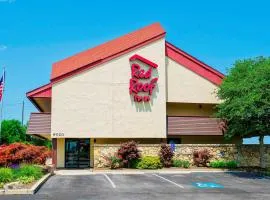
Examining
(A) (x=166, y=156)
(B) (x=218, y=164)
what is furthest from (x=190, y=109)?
(B) (x=218, y=164)

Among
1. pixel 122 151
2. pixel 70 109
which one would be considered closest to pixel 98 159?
pixel 122 151

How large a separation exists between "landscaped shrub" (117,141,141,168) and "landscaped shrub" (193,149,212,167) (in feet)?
14.4

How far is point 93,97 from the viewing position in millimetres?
34469

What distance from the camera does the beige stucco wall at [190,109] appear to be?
39094 mm

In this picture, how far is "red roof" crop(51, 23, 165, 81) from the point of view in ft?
114

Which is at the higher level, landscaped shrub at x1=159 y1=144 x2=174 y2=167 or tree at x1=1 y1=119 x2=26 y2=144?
tree at x1=1 y1=119 x2=26 y2=144

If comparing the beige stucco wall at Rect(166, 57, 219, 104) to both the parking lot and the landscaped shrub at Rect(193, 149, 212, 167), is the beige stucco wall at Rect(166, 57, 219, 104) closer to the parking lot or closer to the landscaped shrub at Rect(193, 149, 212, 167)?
the landscaped shrub at Rect(193, 149, 212, 167)

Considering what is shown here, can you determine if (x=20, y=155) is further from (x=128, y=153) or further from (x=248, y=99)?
(x=248, y=99)

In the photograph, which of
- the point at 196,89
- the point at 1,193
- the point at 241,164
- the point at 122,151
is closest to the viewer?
the point at 1,193

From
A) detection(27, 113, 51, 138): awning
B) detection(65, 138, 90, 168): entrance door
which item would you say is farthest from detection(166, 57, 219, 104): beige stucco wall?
detection(27, 113, 51, 138): awning

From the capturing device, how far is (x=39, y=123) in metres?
34.2

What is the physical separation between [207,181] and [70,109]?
12.5 m

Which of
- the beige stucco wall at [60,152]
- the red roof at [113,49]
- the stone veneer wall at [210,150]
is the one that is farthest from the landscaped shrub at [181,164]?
the red roof at [113,49]

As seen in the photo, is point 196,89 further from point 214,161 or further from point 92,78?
point 92,78
